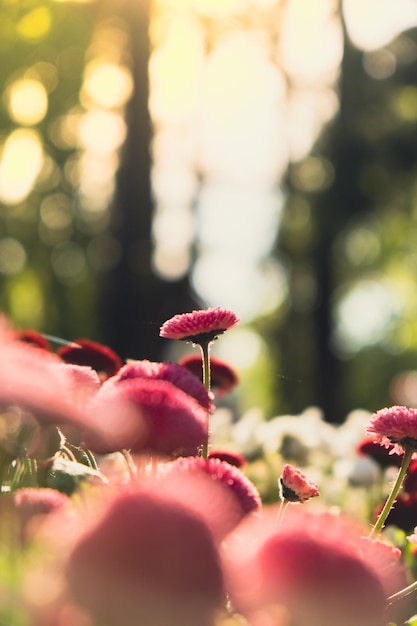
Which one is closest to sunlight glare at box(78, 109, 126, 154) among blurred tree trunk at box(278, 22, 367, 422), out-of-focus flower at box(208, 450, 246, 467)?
→ blurred tree trunk at box(278, 22, 367, 422)

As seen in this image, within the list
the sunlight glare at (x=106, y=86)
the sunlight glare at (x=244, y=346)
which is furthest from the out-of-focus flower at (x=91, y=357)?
the sunlight glare at (x=244, y=346)

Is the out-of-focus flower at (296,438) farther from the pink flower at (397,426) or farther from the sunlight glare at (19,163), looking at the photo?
the sunlight glare at (19,163)

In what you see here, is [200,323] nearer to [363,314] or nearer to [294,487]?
[294,487]

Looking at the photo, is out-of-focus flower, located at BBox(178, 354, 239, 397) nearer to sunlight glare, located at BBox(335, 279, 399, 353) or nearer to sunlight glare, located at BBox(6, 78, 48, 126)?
sunlight glare, located at BBox(6, 78, 48, 126)

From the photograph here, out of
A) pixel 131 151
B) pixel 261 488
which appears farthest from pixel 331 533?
pixel 131 151

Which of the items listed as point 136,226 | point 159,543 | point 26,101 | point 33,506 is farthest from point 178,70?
point 159,543

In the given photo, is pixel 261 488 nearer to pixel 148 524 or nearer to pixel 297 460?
pixel 297 460
